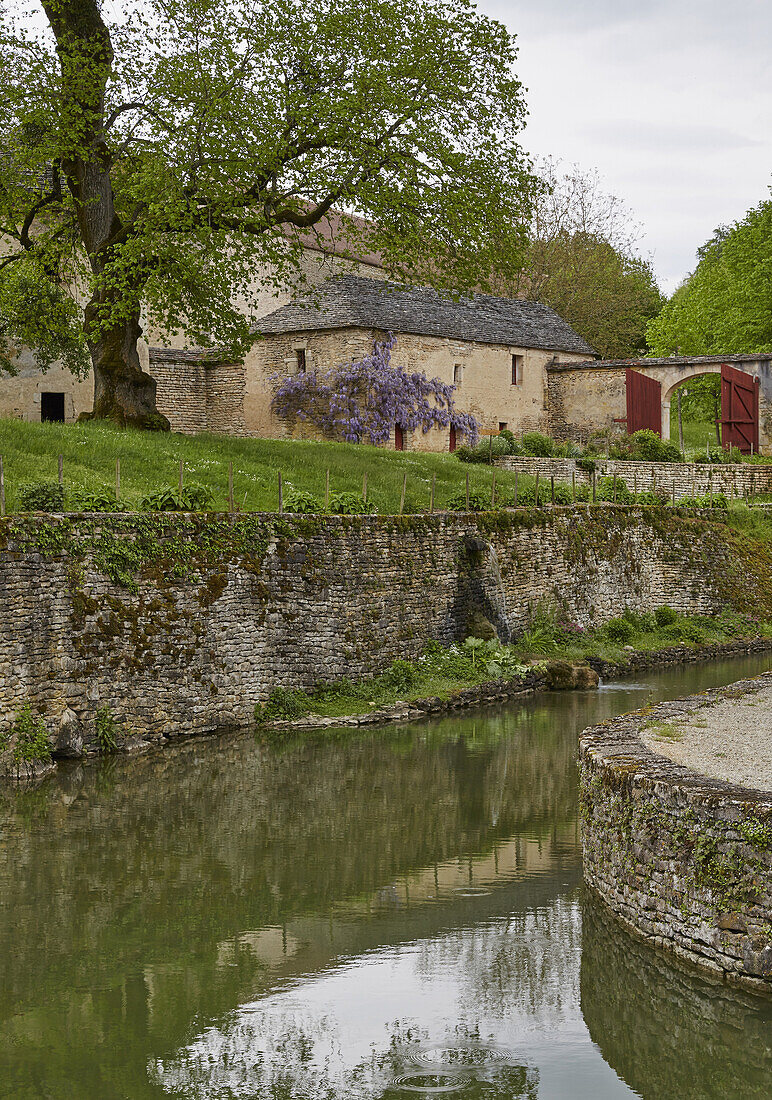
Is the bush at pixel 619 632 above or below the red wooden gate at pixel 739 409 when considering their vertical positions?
below

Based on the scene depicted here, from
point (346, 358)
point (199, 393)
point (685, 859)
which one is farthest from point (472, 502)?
point (685, 859)

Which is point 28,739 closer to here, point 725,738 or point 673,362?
point 725,738

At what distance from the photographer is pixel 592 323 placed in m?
58.1

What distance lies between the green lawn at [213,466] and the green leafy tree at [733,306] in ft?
64.1

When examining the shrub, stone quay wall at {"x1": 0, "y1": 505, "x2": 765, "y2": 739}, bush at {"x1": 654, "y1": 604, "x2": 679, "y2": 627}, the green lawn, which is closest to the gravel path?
stone quay wall at {"x1": 0, "y1": 505, "x2": 765, "y2": 739}

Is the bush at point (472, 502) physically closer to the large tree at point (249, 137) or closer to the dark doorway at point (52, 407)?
the large tree at point (249, 137)

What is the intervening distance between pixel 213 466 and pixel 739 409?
76.7 ft

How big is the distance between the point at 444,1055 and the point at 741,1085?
1.95 metres

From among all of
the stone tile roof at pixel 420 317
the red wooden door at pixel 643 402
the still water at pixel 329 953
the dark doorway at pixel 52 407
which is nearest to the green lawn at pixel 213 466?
the still water at pixel 329 953

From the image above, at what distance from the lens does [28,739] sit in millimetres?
15273

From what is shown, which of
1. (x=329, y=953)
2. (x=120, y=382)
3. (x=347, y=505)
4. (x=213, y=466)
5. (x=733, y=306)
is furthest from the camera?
(x=733, y=306)

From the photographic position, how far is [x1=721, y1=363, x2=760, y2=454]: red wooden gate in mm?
40188

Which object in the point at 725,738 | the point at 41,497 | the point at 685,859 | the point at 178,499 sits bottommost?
the point at 685,859

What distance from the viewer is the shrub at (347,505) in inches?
845
